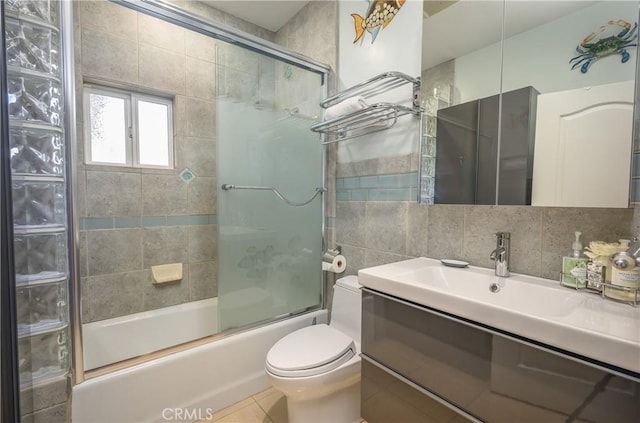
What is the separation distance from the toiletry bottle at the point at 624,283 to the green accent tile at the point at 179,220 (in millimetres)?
2240

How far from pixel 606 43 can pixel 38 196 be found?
1889 millimetres

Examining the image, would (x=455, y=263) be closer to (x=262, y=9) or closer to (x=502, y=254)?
(x=502, y=254)

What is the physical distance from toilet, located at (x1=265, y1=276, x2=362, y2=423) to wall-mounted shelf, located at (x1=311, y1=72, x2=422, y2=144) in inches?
37.4

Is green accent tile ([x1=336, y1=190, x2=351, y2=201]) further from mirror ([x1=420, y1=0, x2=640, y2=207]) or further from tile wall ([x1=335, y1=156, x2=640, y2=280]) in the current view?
mirror ([x1=420, y1=0, x2=640, y2=207])

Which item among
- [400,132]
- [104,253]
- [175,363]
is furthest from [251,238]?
[400,132]

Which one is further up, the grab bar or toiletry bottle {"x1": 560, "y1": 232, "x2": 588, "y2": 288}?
the grab bar

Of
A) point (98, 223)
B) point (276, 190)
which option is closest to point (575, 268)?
point (276, 190)

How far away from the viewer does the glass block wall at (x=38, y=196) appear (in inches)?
31.1

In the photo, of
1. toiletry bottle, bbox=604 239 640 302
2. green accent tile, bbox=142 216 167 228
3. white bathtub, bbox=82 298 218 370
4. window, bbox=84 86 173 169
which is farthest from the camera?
green accent tile, bbox=142 216 167 228

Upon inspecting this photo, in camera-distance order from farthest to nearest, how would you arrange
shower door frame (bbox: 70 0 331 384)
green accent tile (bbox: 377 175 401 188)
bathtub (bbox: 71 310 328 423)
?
green accent tile (bbox: 377 175 401 188), bathtub (bbox: 71 310 328 423), shower door frame (bbox: 70 0 331 384)

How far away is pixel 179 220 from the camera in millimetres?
2012

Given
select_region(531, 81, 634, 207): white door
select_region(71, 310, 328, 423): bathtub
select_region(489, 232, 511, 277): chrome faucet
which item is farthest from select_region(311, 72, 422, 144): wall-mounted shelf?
select_region(71, 310, 328, 423): bathtub

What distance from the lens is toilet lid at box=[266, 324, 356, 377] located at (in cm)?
119

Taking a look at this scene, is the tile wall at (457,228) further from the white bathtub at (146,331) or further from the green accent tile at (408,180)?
the white bathtub at (146,331)
